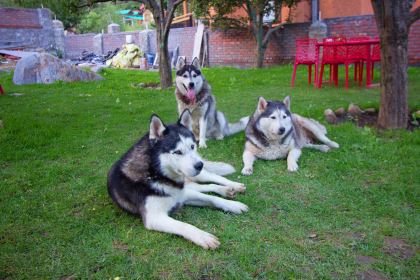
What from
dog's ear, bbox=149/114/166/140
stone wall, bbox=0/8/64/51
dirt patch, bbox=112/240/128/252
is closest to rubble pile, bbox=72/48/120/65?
stone wall, bbox=0/8/64/51

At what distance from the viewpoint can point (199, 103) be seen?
5562 millimetres

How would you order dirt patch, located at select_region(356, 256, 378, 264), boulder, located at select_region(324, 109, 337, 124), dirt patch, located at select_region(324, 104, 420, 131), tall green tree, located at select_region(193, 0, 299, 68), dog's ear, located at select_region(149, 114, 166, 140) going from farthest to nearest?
tall green tree, located at select_region(193, 0, 299, 68) < boulder, located at select_region(324, 109, 337, 124) < dirt patch, located at select_region(324, 104, 420, 131) < dog's ear, located at select_region(149, 114, 166, 140) < dirt patch, located at select_region(356, 256, 378, 264)

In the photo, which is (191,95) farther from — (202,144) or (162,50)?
(162,50)

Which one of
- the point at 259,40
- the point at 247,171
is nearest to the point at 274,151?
the point at 247,171

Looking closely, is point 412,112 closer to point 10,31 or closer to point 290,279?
point 290,279

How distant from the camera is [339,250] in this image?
8.20 ft

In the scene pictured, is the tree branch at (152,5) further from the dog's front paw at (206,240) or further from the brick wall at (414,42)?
the dog's front paw at (206,240)

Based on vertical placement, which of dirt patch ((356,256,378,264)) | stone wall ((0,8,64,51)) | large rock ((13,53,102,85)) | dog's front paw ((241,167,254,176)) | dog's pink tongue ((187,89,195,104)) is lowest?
dirt patch ((356,256,378,264))

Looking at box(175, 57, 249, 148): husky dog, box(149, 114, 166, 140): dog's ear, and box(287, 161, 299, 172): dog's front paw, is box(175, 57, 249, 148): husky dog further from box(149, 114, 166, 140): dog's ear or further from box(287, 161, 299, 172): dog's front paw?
box(149, 114, 166, 140): dog's ear

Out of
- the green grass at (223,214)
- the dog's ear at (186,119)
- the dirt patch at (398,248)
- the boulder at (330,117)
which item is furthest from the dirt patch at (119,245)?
the boulder at (330,117)

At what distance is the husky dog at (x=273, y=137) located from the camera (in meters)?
4.29

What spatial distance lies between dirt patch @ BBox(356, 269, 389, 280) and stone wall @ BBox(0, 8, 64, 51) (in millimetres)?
25579

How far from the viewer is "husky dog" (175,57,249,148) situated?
5531 mm

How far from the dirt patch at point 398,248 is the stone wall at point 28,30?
25.5 meters
